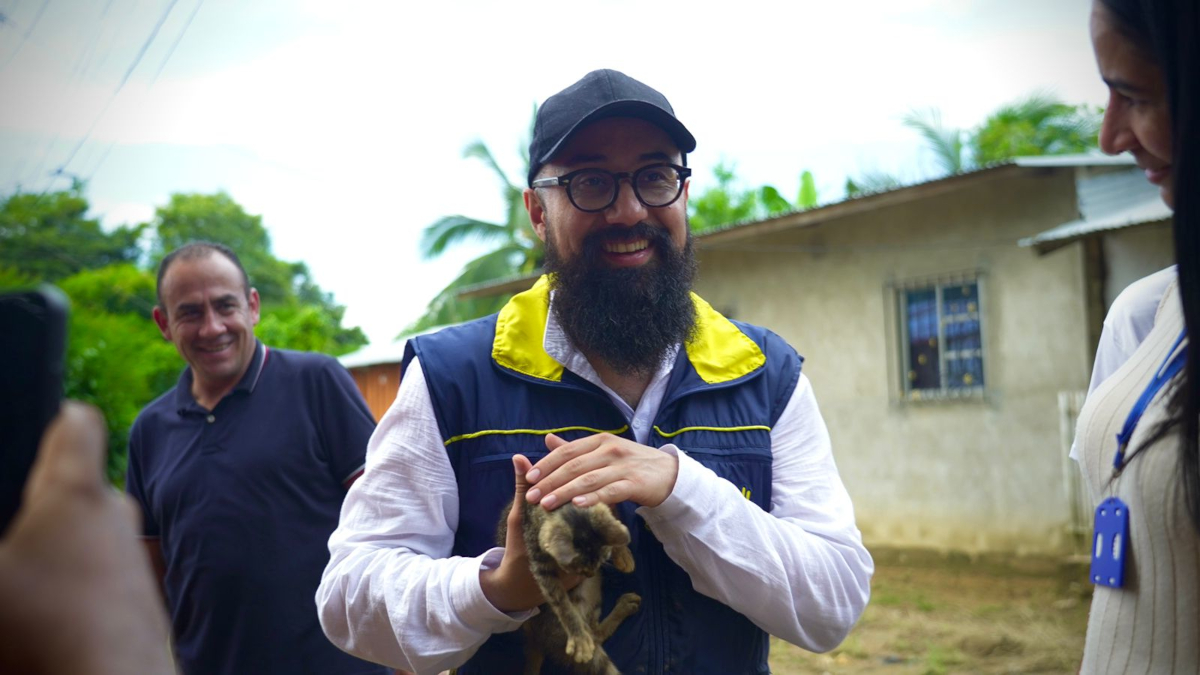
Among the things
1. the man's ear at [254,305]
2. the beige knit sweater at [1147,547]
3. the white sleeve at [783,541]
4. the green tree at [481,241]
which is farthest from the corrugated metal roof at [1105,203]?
the green tree at [481,241]

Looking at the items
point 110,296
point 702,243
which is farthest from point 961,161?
point 110,296

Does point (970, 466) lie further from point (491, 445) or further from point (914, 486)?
point (491, 445)

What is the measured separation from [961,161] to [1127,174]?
40.7ft

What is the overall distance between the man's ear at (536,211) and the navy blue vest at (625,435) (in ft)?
1.24

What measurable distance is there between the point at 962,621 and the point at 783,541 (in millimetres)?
8373

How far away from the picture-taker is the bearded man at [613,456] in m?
2.24

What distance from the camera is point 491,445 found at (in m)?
2.44

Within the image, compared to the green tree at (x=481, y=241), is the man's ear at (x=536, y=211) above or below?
below

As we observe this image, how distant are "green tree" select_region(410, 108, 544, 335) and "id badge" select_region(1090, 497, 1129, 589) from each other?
69.4 ft

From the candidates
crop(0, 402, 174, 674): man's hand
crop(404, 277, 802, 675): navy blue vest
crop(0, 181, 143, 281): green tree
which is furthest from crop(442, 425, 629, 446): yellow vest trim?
crop(0, 181, 143, 281): green tree

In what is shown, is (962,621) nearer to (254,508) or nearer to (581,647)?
(254,508)

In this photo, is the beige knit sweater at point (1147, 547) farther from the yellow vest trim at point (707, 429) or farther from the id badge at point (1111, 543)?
the yellow vest trim at point (707, 429)

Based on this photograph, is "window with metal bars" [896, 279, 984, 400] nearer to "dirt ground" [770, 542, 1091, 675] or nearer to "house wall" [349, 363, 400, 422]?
"dirt ground" [770, 542, 1091, 675]

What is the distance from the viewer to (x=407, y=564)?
7.72ft
